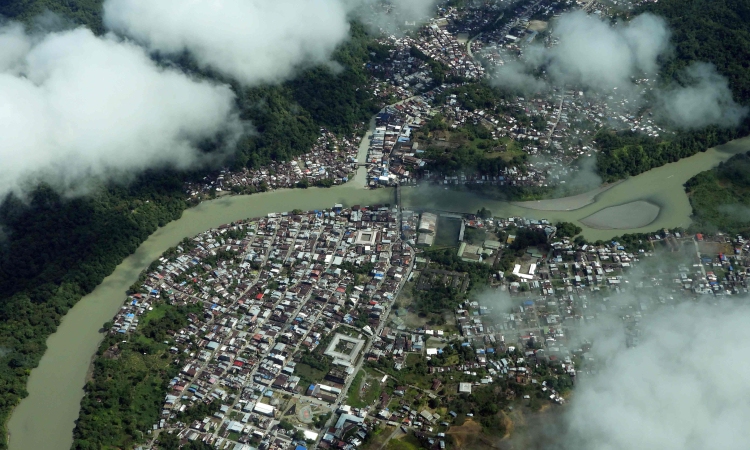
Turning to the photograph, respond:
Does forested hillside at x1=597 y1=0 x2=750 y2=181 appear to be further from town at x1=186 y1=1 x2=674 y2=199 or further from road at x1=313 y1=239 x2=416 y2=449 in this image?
road at x1=313 y1=239 x2=416 y2=449

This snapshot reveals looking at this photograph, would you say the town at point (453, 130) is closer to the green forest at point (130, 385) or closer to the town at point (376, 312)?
the town at point (376, 312)

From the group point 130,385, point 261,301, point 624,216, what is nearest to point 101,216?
point 261,301

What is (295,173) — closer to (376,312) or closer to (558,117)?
(376,312)

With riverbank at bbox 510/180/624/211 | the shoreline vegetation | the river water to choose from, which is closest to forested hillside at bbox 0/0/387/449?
the shoreline vegetation

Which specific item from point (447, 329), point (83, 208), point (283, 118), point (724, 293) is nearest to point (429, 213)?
point (447, 329)

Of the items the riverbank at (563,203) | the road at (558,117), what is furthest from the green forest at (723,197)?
the road at (558,117)

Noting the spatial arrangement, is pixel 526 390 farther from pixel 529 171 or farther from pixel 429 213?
pixel 529 171
